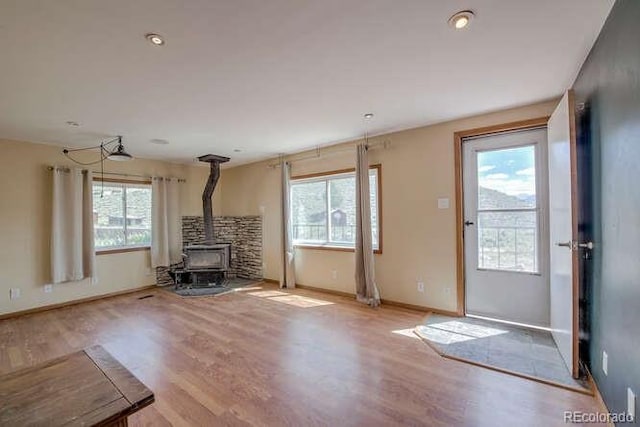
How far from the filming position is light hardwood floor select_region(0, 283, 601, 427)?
1808 mm

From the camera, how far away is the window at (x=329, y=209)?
13.5 ft

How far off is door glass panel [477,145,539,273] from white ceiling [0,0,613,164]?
1.94 feet

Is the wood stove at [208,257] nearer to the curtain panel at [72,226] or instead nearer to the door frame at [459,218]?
the curtain panel at [72,226]

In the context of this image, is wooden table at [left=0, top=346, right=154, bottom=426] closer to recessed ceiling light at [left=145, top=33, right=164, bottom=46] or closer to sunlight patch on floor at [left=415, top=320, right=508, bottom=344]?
recessed ceiling light at [left=145, top=33, right=164, bottom=46]

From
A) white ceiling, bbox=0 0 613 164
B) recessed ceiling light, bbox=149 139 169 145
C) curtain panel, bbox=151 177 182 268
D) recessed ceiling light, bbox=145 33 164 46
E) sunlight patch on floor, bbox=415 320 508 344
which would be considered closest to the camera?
white ceiling, bbox=0 0 613 164

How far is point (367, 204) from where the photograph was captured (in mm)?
3977

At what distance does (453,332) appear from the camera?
2965 millimetres

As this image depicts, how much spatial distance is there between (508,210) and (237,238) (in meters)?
4.72

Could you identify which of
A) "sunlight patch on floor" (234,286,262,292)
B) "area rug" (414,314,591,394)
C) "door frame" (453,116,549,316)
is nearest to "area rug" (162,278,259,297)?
"sunlight patch on floor" (234,286,262,292)

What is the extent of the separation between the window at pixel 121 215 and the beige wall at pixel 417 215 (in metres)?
3.24

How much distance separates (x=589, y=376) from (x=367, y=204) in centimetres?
262

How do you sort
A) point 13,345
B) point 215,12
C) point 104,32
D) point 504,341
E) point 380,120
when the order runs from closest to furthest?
point 215,12 < point 104,32 < point 504,341 < point 13,345 < point 380,120

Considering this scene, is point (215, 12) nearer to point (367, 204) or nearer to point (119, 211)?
point (367, 204)

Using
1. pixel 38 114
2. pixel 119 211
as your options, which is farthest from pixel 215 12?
pixel 119 211
